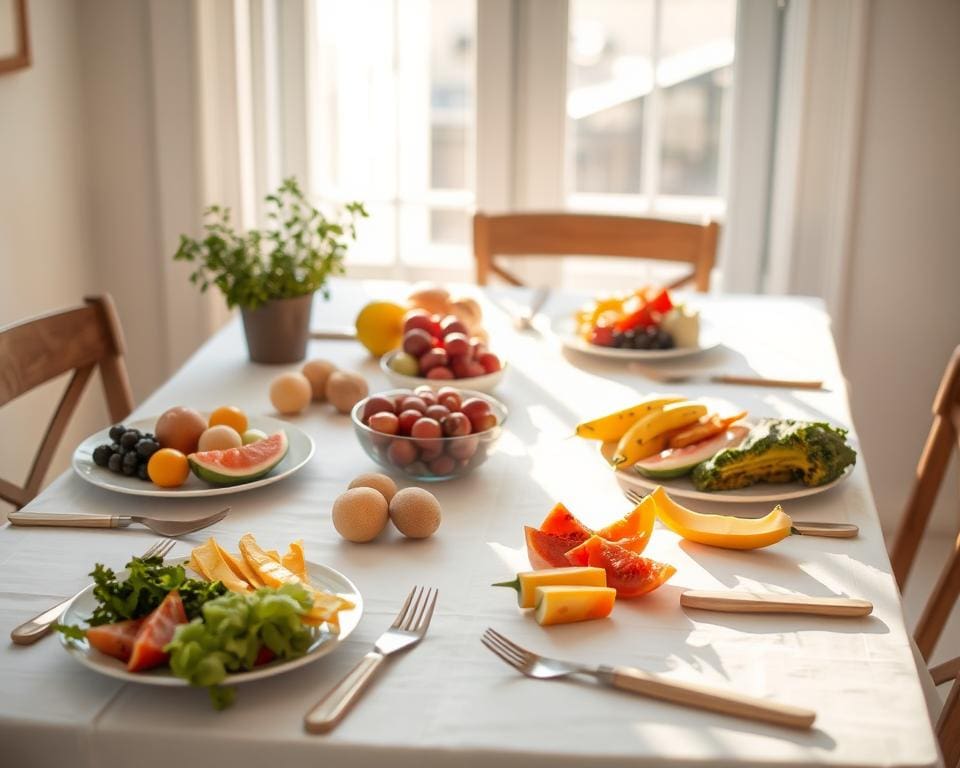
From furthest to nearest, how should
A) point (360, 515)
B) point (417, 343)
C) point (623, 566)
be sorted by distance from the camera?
point (417, 343)
point (360, 515)
point (623, 566)

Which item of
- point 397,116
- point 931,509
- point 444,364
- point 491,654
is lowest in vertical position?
point 931,509

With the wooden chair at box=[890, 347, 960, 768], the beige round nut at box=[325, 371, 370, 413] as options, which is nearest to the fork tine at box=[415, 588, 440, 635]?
the beige round nut at box=[325, 371, 370, 413]

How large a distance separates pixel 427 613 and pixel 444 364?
30.1 inches

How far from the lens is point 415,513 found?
1282mm

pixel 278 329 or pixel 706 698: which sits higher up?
pixel 278 329

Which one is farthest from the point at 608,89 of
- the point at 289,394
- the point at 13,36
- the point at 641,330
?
the point at 289,394

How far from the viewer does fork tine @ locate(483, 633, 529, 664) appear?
3.40 feet

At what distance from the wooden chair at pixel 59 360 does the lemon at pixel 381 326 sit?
43 centimetres

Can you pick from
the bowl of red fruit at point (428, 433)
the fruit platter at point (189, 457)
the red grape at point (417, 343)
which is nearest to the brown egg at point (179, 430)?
the fruit platter at point (189, 457)

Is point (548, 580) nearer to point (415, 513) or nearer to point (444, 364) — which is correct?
point (415, 513)

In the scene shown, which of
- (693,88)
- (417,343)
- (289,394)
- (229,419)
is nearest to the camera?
(229,419)

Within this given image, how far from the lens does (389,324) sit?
→ 2.05 m

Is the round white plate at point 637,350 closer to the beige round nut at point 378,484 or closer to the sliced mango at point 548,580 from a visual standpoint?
the beige round nut at point 378,484

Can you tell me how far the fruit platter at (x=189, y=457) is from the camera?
4.66 feet
